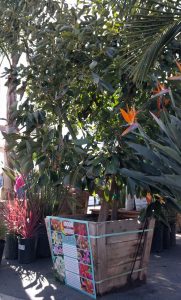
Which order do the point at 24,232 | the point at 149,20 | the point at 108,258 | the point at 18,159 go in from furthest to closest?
the point at 24,232 < the point at 108,258 < the point at 18,159 < the point at 149,20

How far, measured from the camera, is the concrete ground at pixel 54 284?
16.0ft

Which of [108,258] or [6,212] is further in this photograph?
[6,212]

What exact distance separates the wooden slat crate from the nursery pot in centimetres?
210

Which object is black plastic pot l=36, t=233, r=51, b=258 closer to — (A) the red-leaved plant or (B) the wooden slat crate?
(A) the red-leaved plant

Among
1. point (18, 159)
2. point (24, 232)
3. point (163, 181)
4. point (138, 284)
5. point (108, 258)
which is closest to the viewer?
point (163, 181)

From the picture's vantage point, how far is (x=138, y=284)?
5234 mm

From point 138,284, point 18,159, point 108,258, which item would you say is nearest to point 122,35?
point 18,159

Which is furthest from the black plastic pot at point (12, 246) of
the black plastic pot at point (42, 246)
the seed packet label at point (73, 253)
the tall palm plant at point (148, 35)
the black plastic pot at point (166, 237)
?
the tall palm plant at point (148, 35)

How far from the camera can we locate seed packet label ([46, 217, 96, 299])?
4.77 metres

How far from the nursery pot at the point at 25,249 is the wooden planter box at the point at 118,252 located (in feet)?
6.10

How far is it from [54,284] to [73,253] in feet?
2.26

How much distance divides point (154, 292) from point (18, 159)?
2424 millimetres

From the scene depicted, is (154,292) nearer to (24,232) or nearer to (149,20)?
(24,232)

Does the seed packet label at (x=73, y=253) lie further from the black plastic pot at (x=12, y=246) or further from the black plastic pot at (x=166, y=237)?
the black plastic pot at (x=166, y=237)
